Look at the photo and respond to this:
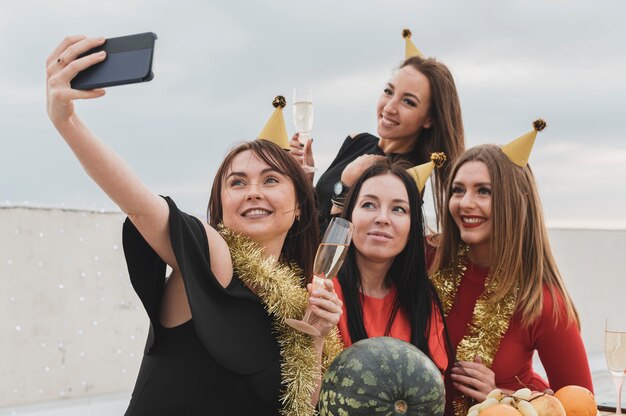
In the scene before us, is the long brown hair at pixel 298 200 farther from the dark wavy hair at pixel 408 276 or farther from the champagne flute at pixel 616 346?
the champagne flute at pixel 616 346

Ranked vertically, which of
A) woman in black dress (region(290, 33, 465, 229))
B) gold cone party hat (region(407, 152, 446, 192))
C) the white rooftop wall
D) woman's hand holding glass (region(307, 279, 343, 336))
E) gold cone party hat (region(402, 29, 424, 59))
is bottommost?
the white rooftop wall

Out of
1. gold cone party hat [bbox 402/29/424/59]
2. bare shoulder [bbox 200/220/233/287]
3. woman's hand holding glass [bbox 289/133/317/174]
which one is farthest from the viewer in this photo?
gold cone party hat [bbox 402/29/424/59]

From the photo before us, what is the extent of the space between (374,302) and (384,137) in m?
1.57

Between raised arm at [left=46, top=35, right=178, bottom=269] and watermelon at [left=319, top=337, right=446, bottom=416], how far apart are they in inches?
26.5

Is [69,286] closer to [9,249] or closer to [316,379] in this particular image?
[9,249]

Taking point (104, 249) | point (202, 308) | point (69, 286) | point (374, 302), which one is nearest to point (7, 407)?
point (69, 286)

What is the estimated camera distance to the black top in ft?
13.2

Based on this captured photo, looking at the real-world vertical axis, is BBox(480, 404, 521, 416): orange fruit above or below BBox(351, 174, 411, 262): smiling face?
below

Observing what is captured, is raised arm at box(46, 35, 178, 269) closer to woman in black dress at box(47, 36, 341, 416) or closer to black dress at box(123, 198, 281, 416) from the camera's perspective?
woman in black dress at box(47, 36, 341, 416)

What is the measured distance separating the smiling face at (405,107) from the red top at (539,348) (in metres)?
1.21

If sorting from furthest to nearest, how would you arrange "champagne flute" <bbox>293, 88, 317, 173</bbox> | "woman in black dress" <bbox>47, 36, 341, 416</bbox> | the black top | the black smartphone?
the black top → "champagne flute" <bbox>293, 88, 317, 173</bbox> → "woman in black dress" <bbox>47, 36, 341, 416</bbox> → the black smartphone

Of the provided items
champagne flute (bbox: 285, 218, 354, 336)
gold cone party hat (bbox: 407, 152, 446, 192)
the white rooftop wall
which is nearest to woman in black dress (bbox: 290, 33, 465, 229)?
gold cone party hat (bbox: 407, 152, 446, 192)

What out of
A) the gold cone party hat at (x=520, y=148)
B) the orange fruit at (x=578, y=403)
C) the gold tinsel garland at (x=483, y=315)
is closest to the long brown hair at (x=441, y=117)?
the gold cone party hat at (x=520, y=148)

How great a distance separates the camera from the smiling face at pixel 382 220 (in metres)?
2.60
